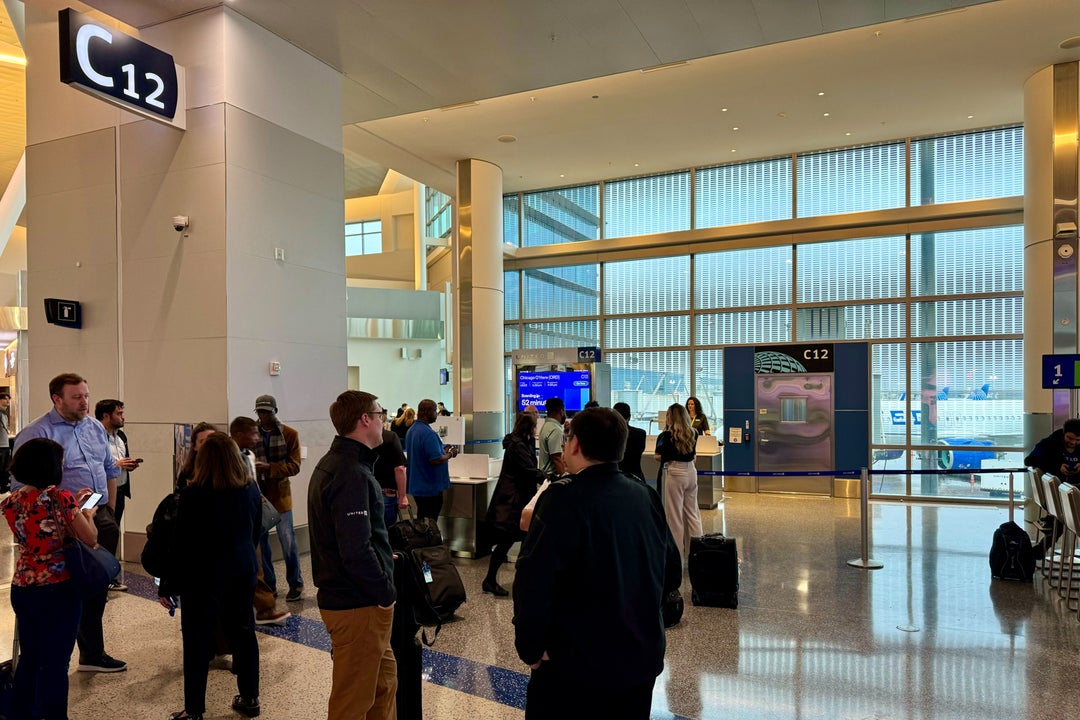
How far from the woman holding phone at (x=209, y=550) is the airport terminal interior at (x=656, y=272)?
62 cm

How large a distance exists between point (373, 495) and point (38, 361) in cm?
632

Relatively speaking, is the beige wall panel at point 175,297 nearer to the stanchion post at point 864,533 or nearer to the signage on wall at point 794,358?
the stanchion post at point 864,533

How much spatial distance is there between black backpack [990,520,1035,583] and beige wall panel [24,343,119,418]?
8262mm

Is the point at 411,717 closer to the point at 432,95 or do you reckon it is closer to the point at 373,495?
the point at 373,495

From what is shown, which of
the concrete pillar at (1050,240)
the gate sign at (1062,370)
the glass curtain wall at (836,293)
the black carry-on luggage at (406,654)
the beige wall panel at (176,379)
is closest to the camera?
the black carry-on luggage at (406,654)

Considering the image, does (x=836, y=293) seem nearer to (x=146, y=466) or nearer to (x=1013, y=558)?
(x=1013, y=558)

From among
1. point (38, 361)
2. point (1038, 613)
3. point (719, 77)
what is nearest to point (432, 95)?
point (719, 77)

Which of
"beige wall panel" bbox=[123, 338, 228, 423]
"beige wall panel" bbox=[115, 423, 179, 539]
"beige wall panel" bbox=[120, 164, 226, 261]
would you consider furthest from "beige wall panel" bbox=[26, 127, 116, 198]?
"beige wall panel" bbox=[115, 423, 179, 539]

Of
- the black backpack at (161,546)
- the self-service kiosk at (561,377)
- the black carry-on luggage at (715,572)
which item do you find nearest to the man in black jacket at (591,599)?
the black backpack at (161,546)

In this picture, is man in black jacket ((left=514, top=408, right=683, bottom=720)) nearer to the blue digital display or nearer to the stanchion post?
the stanchion post

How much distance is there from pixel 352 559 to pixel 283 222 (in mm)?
5111

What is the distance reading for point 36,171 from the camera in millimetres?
7621

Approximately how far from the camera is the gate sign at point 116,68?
551cm

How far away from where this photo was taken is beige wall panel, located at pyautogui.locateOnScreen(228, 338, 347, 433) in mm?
6613
